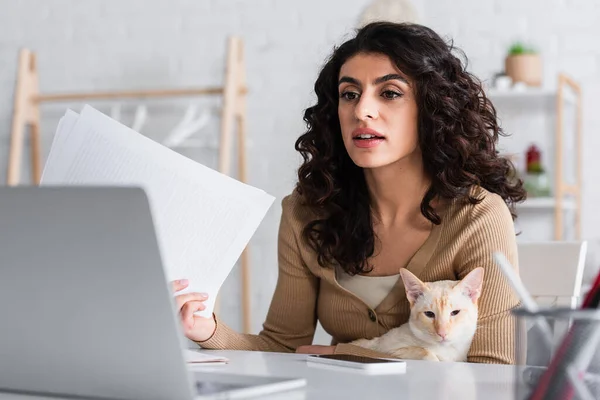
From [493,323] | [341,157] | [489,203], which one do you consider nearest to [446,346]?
[493,323]

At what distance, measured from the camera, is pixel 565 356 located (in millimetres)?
613

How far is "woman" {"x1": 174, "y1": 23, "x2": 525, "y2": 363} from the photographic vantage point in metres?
1.52

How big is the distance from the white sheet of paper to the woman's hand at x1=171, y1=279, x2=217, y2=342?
0.03 meters

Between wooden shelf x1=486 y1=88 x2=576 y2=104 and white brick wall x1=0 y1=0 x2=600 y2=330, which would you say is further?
white brick wall x1=0 y1=0 x2=600 y2=330

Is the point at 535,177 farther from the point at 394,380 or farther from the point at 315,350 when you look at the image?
the point at 394,380

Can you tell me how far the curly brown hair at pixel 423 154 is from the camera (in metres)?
1.60

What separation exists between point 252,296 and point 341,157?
1.63 m

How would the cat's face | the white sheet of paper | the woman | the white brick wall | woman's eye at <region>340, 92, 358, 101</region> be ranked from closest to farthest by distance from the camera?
the white sheet of paper, the cat's face, the woman, woman's eye at <region>340, 92, 358, 101</region>, the white brick wall

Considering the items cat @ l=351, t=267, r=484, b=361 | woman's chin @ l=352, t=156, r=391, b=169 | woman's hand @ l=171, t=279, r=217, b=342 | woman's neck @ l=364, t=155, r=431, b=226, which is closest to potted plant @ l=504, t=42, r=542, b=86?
woman's neck @ l=364, t=155, r=431, b=226

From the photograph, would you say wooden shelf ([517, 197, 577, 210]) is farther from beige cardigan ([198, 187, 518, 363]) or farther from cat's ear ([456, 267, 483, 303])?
cat's ear ([456, 267, 483, 303])

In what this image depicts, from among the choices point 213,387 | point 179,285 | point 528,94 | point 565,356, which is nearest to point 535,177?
point 528,94

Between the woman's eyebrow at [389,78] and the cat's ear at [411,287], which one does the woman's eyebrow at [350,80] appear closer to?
the woman's eyebrow at [389,78]

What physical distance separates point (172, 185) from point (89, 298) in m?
0.39

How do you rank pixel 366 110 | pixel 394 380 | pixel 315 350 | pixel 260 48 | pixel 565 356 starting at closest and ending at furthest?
pixel 565 356, pixel 394 380, pixel 315 350, pixel 366 110, pixel 260 48
